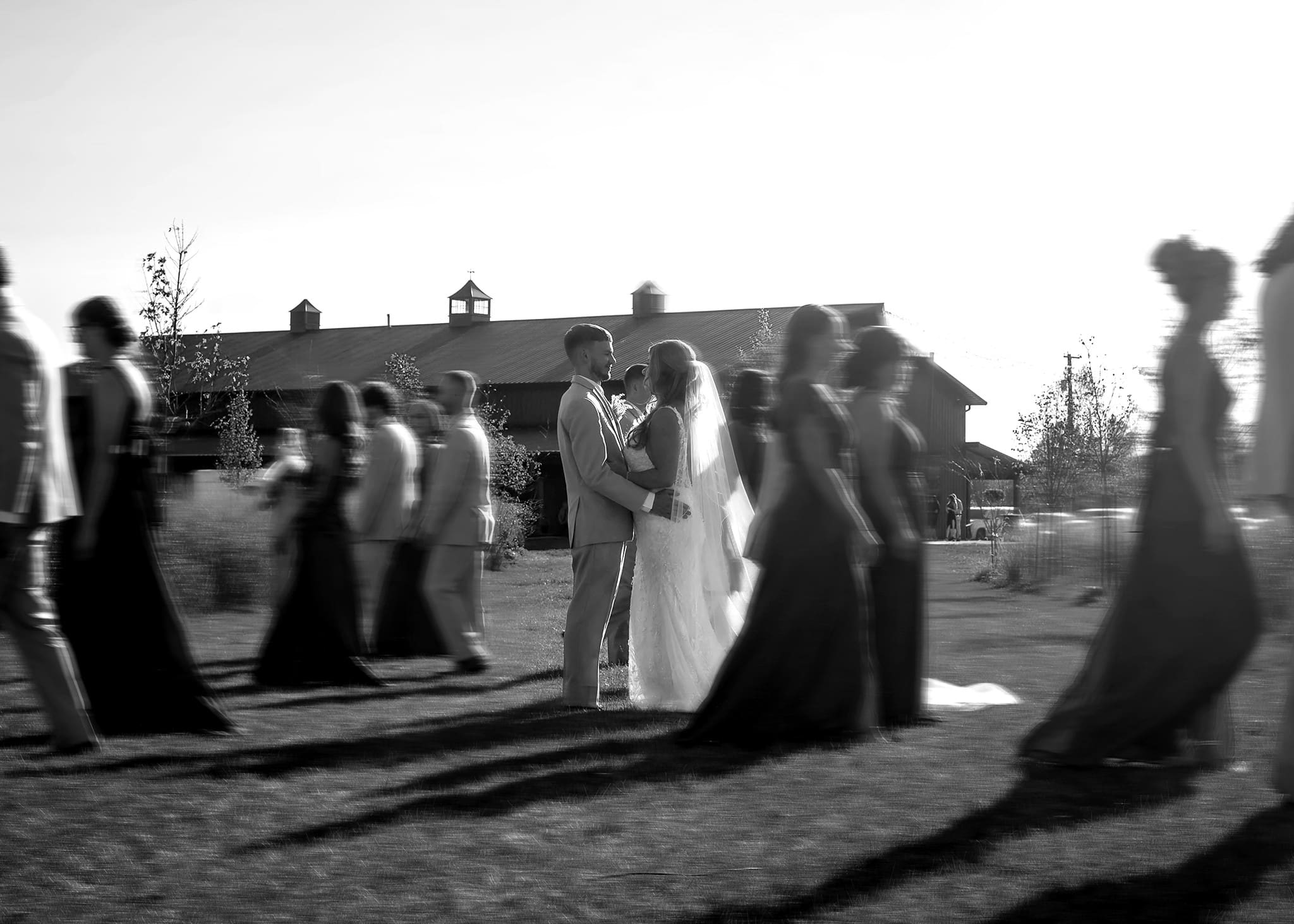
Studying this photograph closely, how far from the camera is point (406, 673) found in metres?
9.67

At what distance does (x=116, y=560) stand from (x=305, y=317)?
70.4 meters

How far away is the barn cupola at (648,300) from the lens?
210 feet

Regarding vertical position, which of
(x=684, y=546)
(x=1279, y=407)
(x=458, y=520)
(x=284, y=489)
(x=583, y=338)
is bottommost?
(x=684, y=546)

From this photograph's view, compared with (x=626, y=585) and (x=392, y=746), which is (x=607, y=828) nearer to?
(x=392, y=746)

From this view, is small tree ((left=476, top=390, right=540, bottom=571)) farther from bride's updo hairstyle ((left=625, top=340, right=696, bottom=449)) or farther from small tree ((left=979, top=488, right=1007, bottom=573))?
bride's updo hairstyle ((left=625, top=340, right=696, bottom=449))

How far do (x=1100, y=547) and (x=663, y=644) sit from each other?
12816mm

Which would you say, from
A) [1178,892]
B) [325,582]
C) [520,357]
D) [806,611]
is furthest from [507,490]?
[1178,892]

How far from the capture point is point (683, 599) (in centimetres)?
766

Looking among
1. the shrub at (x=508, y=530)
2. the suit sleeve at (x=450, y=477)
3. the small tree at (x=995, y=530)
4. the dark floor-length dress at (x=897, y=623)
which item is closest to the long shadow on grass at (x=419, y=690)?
the suit sleeve at (x=450, y=477)

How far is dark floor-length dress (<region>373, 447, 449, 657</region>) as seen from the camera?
1065cm

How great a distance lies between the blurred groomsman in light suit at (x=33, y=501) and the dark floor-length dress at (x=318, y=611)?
2.57 m

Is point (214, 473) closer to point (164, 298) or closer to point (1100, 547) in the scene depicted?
point (1100, 547)

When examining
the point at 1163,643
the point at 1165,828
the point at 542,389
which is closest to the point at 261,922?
the point at 1165,828

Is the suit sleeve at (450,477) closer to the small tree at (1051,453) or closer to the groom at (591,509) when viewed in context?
the groom at (591,509)
